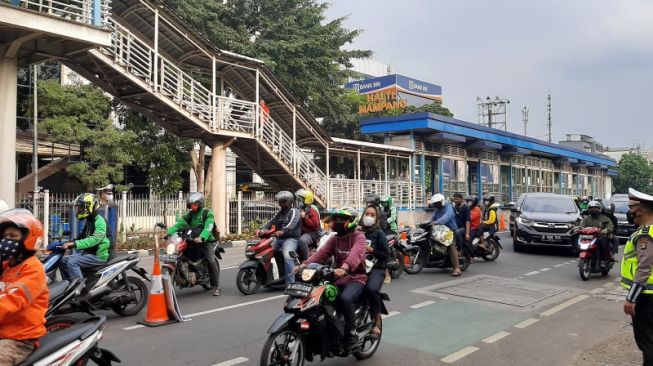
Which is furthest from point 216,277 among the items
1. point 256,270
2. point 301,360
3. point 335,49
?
point 335,49

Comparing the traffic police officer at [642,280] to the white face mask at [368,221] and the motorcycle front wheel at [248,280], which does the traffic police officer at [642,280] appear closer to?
the white face mask at [368,221]

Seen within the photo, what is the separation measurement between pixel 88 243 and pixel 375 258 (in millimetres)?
3617

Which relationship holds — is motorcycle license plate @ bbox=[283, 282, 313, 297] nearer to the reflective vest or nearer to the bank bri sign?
the reflective vest

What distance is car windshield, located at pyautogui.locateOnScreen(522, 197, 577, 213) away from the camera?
1452cm

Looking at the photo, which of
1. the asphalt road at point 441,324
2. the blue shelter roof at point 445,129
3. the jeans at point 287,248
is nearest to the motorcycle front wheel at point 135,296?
the asphalt road at point 441,324

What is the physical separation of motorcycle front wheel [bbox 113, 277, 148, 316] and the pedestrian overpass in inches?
290

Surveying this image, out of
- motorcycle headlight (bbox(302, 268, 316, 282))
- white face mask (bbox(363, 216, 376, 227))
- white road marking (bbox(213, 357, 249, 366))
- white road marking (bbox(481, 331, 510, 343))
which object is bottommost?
white road marking (bbox(481, 331, 510, 343))

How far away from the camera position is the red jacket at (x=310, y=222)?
9258 millimetres

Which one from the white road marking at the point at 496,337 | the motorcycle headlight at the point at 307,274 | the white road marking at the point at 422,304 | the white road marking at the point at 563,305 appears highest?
the motorcycle headlight at the point at 307,274

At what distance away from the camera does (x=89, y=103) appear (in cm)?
1909

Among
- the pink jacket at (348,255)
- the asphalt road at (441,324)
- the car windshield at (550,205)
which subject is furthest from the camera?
the car windshield at (550,205)

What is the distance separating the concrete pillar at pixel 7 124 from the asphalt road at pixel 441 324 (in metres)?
6.46

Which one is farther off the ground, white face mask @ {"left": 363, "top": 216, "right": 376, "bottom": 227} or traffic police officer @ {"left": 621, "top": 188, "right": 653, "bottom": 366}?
white face mask @ {"left": 363, "top": 216, "right": 376, "bottom": 227}

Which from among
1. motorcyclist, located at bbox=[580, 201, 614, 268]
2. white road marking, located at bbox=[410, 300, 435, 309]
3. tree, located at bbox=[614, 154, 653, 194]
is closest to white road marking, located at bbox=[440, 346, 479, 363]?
white road marking, located at bbox=[410, 300, 435, 309]
